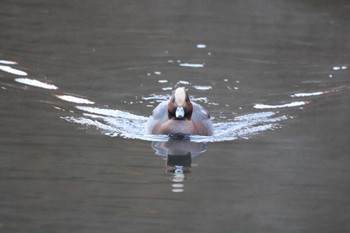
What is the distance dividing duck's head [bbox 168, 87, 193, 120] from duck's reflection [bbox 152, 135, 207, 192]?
0.31m

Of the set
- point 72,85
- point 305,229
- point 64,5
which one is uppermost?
point 64,5

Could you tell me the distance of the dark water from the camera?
10141 mm

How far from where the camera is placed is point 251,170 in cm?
1164

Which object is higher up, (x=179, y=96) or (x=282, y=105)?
(x=179, y=96)

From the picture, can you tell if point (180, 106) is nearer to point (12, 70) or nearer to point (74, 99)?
point (74, 99)

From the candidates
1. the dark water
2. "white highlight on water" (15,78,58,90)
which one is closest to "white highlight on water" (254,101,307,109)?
the dark water

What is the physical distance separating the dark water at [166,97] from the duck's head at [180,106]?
1.56 ft

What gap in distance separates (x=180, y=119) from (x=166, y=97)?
1997mm

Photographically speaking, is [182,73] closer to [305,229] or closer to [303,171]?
[303,171]

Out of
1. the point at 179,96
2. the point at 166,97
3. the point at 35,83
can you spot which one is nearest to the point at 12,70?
the point at 35,83

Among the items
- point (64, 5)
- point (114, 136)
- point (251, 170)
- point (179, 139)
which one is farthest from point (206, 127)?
point (64, 5)

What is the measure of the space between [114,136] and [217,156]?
157 cm

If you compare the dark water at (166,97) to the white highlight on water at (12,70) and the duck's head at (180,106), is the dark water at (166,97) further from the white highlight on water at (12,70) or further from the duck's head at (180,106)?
the duck's head at (180,106)

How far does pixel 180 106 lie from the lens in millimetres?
13961
